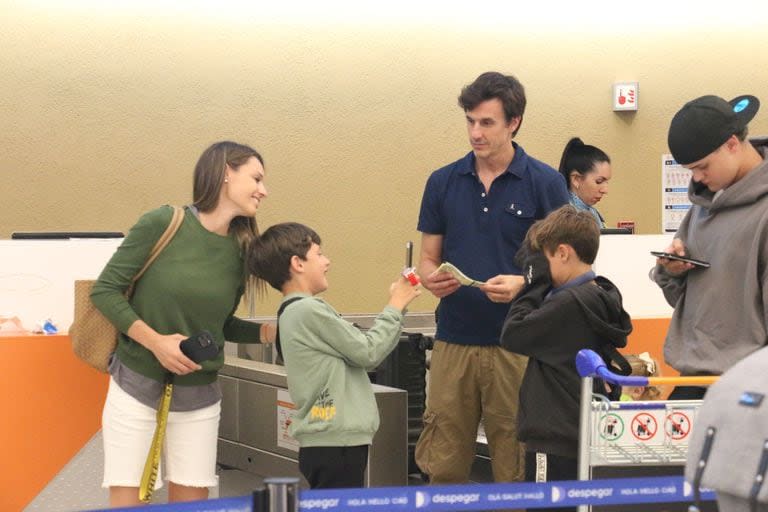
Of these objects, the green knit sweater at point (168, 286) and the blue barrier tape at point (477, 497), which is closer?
the blue barrier tape at point (477, 497)

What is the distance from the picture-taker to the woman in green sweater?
3502 mm

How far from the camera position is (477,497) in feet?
8.65

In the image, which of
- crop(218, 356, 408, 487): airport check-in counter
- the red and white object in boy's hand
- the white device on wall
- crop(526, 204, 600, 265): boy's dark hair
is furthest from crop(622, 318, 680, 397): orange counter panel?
the white device on wall

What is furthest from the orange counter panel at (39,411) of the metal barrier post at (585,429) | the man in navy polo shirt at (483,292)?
the metal barrier post at (585,429)

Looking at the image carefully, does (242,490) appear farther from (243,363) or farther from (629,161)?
(629,161)

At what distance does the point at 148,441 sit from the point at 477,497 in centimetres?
126

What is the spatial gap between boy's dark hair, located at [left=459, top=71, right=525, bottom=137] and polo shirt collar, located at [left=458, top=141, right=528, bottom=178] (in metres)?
0.12

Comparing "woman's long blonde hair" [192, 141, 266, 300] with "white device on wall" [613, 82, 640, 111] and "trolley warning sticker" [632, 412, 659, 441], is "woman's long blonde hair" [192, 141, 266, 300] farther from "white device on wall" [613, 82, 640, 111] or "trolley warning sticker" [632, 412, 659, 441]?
"white device on wall" [613, 82, 640, 111]

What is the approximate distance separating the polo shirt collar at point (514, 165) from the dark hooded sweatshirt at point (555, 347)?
1.66 ft

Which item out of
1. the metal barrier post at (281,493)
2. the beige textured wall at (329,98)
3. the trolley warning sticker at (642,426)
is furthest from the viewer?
the beige textured wall at (329,98)

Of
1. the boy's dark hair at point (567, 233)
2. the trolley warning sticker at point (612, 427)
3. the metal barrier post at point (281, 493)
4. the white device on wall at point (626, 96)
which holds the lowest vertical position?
the metal barrier post at point (281, 493)

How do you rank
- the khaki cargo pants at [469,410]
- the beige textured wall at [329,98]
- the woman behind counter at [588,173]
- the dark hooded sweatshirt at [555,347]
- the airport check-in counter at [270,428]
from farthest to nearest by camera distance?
the beige textured wall at [329,98], the woman behind counter at [588,173], the airport check-in counter at [270,428], the khaki cargo pants at [469,410], the dark hooded sweatshirt at [555,347]

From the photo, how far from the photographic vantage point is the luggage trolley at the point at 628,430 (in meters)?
3.05

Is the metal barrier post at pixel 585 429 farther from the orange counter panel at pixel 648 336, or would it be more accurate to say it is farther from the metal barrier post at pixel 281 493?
the orange counter panel at pixel 648 336
